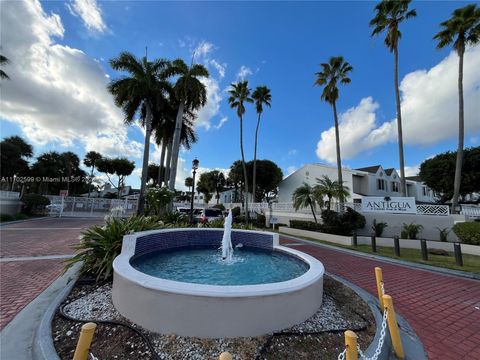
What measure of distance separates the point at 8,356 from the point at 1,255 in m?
6.82

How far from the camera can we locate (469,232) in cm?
1135

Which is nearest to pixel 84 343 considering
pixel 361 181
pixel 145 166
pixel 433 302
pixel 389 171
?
pixel 433 302

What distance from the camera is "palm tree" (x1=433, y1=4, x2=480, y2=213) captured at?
15.7 metres

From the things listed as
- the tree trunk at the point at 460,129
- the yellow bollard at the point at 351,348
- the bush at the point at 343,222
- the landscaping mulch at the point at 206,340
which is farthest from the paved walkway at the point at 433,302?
the tree trunk at the point at 460,129

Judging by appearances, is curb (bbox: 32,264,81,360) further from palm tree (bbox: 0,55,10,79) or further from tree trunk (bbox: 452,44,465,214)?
palm tree (bbox: 0,55,10,79)

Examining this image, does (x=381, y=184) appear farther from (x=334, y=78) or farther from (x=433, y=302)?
(x=433, y=302)

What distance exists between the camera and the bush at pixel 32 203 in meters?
21.0

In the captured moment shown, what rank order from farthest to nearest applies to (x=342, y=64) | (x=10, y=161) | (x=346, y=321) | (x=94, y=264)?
(x=10, y=161) < (x=342, y=64) < (x=94, y=264) < (x=346, y=321)

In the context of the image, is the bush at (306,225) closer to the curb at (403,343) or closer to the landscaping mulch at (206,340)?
the curb at (403,343)

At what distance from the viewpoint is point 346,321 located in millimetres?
3734

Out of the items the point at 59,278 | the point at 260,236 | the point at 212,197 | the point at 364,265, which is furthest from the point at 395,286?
the point at 212,197

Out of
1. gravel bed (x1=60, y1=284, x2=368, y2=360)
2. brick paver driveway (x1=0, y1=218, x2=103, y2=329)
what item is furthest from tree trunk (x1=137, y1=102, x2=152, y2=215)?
gravel bed (x1=60, y1=284, x2=368, y2=360)

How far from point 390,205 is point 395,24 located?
1395 cm

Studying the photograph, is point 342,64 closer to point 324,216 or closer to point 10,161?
point 324,216
